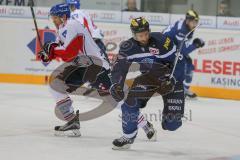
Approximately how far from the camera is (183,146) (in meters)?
6.01

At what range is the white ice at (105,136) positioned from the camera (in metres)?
5.48

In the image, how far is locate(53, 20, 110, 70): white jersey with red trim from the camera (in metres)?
6.18

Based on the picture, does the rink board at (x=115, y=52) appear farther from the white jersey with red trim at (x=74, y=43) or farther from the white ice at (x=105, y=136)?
the white jersey with red trim at (x=74, y=43)

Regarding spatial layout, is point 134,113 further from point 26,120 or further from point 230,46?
point 230,46

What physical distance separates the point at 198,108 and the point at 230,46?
149cm

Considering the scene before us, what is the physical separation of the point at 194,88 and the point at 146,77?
4494 mm

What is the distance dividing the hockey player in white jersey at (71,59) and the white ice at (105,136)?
274mm

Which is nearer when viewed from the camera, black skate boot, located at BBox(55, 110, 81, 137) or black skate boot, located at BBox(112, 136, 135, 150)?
black skate boot, located at BBox(112, 136, 135, 150)

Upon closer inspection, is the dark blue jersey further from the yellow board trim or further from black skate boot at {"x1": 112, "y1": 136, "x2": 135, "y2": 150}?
the yellow board trim

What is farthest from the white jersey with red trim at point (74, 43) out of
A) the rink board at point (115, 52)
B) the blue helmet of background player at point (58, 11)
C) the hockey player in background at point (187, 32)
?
the rink board at point (115, 52)

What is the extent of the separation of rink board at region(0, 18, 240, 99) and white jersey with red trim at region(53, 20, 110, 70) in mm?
3896

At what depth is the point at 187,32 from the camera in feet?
30.3

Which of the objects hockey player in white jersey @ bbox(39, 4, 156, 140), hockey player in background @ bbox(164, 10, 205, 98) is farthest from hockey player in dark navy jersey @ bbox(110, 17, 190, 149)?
hockey player in background @ bbox(164, 10, 205, 98)

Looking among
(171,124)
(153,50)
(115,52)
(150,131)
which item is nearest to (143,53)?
(153,50)
